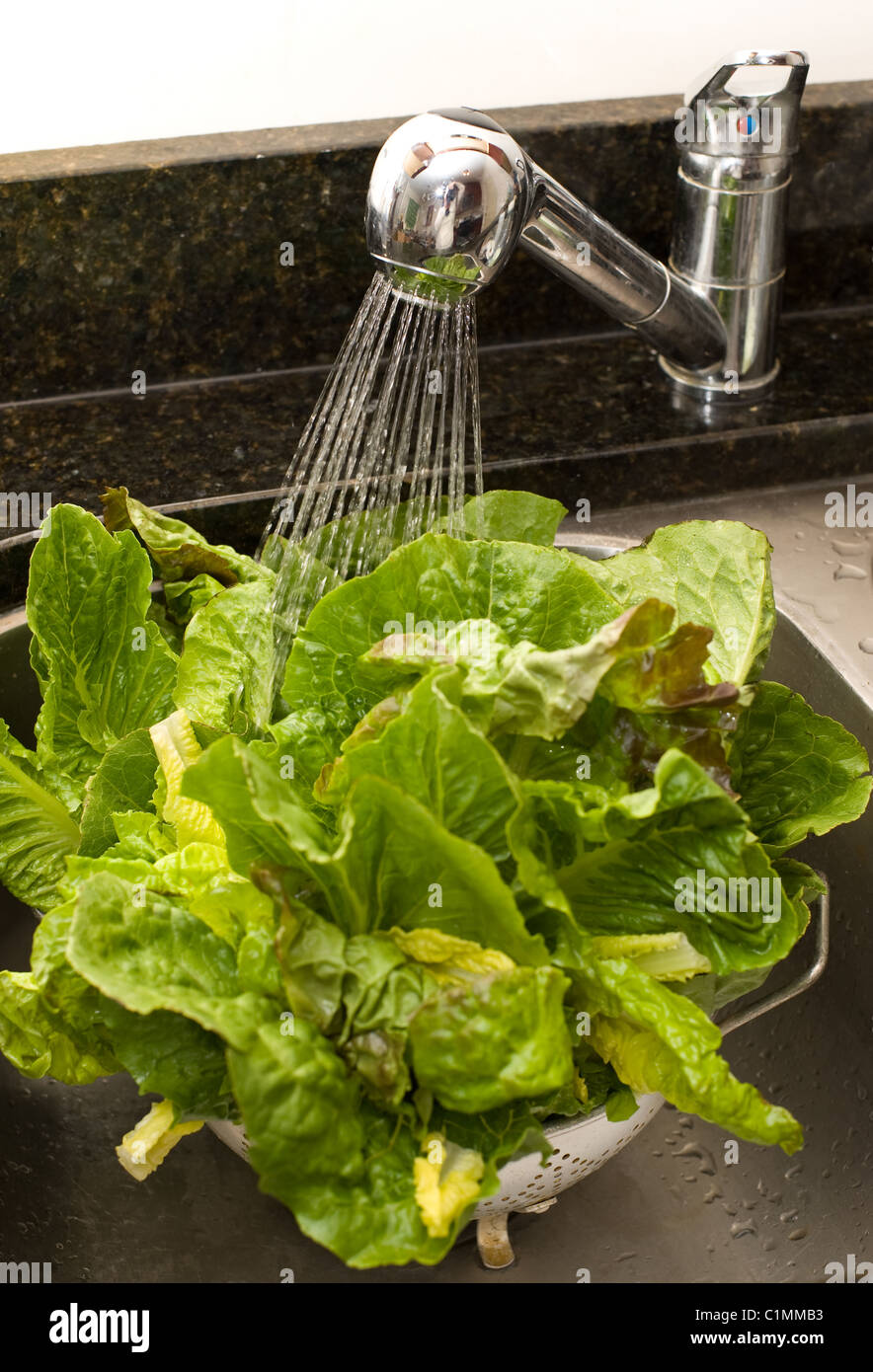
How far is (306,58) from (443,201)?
0.72 metres

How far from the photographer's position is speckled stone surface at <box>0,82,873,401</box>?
3.78 feet

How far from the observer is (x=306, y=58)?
1.32 meters

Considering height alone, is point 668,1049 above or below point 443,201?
below

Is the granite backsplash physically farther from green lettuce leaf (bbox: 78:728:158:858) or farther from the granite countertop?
green lettuce leaf (bbox: 78:728:158:858)

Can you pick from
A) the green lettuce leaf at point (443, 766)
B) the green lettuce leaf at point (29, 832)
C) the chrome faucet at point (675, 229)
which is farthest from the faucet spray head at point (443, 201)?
the green lettuce leaf at point (29, 832)

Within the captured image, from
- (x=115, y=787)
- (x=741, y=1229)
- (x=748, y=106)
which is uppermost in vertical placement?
(x=748, y=106)

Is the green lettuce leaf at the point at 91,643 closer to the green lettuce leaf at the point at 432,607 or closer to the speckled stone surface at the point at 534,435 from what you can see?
the green lettuce leaf at the point at 432,607

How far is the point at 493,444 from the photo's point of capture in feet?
3.91

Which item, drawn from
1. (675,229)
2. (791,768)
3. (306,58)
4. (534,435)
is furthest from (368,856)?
(306,58)

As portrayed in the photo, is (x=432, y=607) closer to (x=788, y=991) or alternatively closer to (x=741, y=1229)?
(x=788, y=991)

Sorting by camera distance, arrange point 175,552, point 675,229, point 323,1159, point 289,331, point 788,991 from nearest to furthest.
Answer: point 323,1159 < point 788,991 < point 175,552 < point 675,229 < point 289,331

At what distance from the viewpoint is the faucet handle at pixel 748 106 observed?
100 cm
